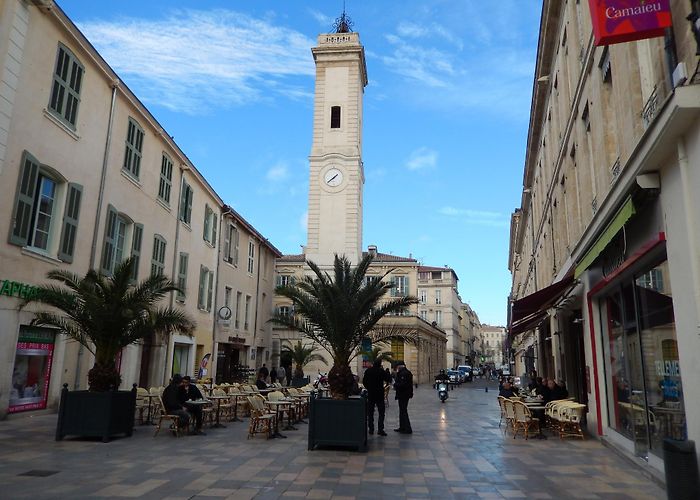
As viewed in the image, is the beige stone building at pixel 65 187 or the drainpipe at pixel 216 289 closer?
the beige stone building at pixel 65 187

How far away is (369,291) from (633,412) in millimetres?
5257

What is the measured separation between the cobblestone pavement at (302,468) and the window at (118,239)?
541 centimetres

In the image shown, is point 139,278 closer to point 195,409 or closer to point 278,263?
point 195,409

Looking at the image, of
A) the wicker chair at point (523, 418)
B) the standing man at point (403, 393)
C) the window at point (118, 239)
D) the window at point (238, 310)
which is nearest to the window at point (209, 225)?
the window at point (238, 310)

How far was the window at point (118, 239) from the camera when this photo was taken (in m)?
15.3

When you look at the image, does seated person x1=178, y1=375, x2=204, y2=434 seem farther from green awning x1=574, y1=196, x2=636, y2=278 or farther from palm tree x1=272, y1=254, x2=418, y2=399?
green awning x1=574, y1=196, x2=636, y2=278

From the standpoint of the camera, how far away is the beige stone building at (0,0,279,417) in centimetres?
1133

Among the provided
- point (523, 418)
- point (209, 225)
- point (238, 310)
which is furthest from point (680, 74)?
point (238, 310)

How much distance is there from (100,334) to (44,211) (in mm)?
4365

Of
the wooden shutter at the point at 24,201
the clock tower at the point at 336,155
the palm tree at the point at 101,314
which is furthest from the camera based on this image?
the clock tower at the point at 336,155

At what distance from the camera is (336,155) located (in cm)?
3881

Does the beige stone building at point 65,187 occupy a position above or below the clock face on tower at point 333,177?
below

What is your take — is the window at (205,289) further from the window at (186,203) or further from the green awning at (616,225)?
the green awning at (616,225)

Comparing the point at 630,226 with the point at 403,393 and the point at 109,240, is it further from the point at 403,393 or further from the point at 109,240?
the point at 109,240
